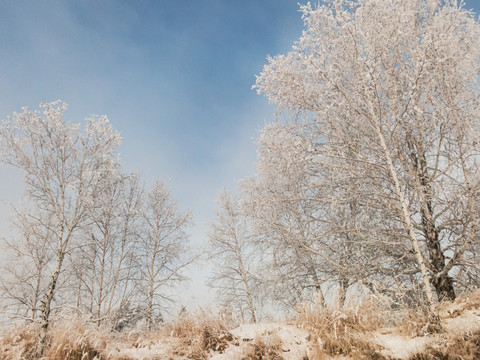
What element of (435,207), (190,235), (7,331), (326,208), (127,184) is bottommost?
(7,331)

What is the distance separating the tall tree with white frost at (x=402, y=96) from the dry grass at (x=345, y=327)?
3.54 feet

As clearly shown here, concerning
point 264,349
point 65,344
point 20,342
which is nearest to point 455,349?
point 264,349

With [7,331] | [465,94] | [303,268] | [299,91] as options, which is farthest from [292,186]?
[7,331]

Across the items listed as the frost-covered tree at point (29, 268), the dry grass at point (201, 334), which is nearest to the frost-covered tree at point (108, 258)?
the frost-covered tree at point (29, 268)

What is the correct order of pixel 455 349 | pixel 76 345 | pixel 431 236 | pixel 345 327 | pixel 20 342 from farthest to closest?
pixel 431 236 < pixel 20 342 < pixel 76 345 < pixel 345 327 < pixel 455 349

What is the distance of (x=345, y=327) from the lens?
127 inches

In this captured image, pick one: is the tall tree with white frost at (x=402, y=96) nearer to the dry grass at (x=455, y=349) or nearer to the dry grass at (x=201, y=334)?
the dry grass at (x=455, y=349)

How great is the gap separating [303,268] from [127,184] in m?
7.75

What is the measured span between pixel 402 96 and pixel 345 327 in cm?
417

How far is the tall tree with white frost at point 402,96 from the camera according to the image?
4.38 meters

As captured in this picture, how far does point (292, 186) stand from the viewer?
779 centimetres

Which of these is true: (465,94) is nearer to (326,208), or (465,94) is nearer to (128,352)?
(326,208)

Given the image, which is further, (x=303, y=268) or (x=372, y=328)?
(x=303, y=268)

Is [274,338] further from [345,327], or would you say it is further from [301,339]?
[345,327]
